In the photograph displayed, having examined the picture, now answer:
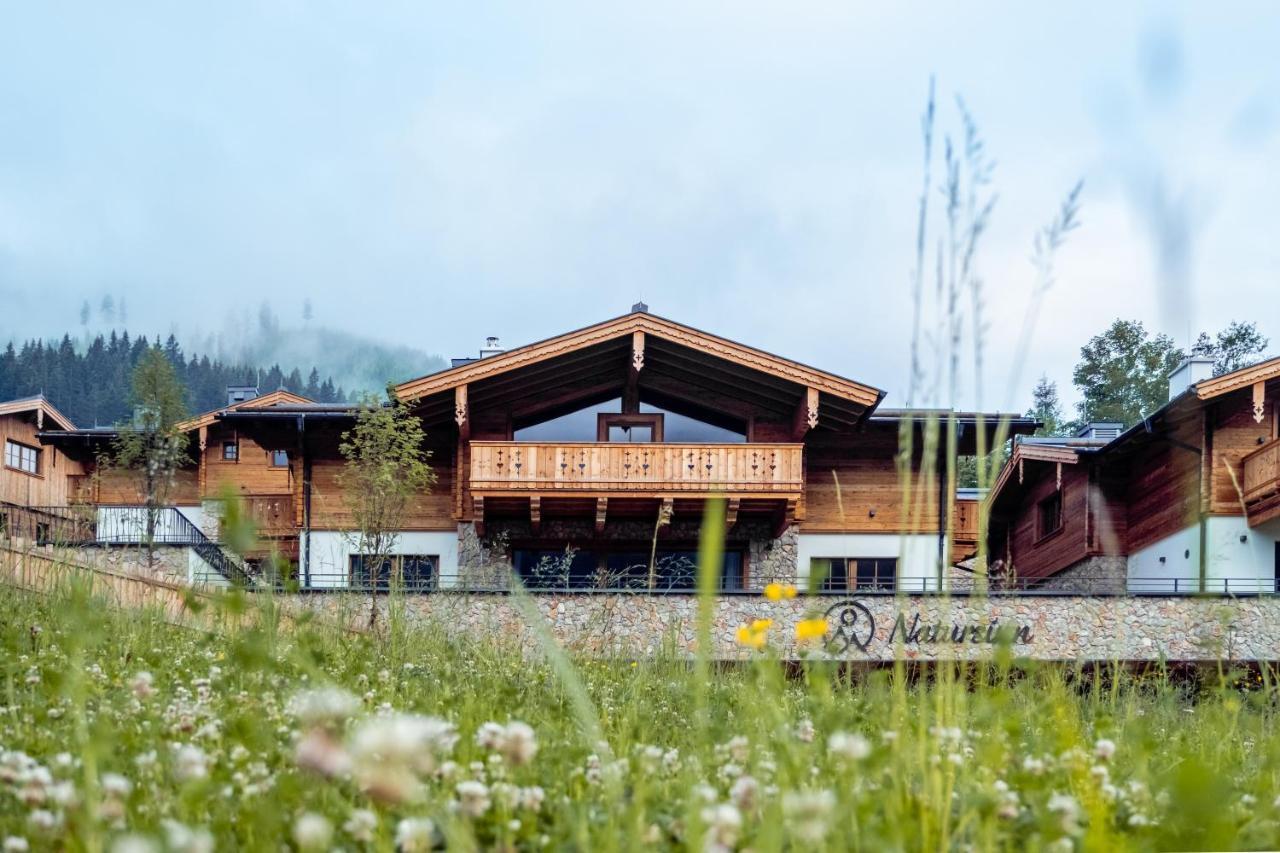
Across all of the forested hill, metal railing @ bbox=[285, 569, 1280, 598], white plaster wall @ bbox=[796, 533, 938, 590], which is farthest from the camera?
the forested hill

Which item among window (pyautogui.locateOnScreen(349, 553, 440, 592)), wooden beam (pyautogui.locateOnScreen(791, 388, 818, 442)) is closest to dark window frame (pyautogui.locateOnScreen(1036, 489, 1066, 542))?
wooden beam (pyautogui.locateOnScreen(791, 388, 818, 442))

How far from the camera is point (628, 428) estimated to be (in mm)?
21203

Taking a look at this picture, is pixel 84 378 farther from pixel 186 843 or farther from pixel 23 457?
pixel 186 843

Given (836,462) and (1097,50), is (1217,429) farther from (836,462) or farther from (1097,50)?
(1097,50)

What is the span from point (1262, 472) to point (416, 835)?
66.9 feet

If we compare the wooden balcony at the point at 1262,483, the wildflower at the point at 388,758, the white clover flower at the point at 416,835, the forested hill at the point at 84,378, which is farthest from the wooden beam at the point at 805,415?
the forested hill at the point at 84,378

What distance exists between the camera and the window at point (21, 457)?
2963 cm

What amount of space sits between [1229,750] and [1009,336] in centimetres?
244

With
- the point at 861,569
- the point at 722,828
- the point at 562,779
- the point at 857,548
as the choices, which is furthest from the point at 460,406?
the point at 722,828

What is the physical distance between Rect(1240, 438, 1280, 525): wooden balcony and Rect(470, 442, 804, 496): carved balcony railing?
24.7 feet

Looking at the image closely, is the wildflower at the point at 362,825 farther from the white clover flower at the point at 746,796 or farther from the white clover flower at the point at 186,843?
the white clover flower at the point at 746,796

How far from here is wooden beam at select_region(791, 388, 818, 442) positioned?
1945 cm


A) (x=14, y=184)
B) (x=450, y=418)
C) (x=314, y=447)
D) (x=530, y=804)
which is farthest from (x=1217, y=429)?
(x=530, y=804)

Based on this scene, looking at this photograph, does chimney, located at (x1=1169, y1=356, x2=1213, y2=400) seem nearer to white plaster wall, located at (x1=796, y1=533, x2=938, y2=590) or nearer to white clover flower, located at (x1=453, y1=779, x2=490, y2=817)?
white plaster wall, located at (x1=796, y1=533, x2=938, y2=590)
